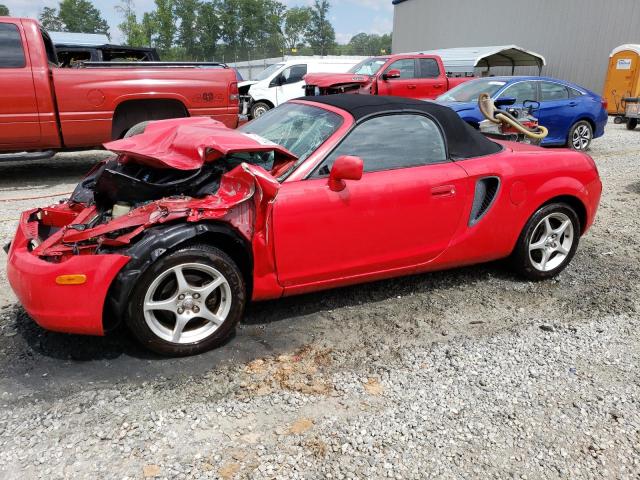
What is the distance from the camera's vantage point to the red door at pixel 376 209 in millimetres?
3146

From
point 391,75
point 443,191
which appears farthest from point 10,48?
point 391,75

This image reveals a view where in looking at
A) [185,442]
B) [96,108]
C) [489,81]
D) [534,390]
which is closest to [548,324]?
[534,390]

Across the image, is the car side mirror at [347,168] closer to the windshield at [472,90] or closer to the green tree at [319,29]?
the windshield at [472,90]

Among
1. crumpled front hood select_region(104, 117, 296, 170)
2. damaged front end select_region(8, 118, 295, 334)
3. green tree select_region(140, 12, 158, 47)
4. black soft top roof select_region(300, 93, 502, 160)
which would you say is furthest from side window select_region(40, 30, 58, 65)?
green tree select_region(140, 12, 158, 47)

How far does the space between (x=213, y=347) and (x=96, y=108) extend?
17.7ft

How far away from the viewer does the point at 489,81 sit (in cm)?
1005

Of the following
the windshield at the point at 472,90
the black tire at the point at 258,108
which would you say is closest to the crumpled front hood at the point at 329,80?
the windshield at the point at 472,90

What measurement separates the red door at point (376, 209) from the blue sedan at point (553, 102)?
20.6ft

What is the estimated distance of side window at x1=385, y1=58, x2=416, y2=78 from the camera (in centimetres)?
1195

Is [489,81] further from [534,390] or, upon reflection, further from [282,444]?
[282,444]

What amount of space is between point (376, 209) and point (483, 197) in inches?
36.7

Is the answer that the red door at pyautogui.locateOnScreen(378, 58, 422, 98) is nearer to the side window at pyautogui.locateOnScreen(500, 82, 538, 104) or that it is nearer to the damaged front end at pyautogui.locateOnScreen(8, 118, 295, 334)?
the side window at pyautogui.locateOnScreen(500, 82, 538, 104)

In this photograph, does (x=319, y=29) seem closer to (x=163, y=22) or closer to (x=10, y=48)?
(x=163, y=22)

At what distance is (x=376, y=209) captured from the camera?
11.0 ft
